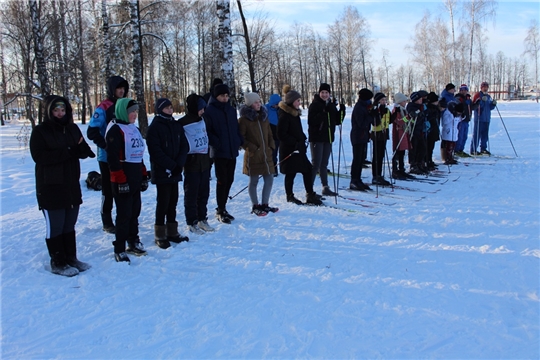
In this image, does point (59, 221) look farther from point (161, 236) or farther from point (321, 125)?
point (321, 125)

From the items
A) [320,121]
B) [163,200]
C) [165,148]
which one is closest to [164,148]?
[165,148]

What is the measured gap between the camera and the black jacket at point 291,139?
6383mm

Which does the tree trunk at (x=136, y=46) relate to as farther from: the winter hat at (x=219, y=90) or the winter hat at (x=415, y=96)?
the winter hat at (x=415, y=96)

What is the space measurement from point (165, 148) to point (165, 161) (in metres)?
0.20

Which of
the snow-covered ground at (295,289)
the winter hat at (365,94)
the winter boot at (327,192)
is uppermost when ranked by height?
the winter hat at (365,94)

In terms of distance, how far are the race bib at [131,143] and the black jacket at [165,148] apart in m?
0.27

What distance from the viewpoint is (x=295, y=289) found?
139 inches

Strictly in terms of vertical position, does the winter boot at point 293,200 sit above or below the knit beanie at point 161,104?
below

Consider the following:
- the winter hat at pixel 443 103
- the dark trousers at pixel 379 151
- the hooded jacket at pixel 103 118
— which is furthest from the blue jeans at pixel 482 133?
the hooded jacket at pixel 103 118

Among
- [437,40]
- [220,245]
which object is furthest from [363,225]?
[437,40]

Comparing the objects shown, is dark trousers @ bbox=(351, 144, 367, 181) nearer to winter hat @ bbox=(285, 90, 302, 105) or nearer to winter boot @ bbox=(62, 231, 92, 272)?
winter hat @ bbox=(285, 90, 302, 105)

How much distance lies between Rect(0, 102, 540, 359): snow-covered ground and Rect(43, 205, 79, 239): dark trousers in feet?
1.42

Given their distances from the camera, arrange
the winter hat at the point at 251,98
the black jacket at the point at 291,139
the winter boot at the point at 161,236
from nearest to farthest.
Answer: the winter boot at the point at 161,236, the winter hat at the point at 251,98, the black jacket at the point at 291,139

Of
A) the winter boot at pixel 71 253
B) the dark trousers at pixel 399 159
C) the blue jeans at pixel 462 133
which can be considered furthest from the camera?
the blue jeans at pixel 462 133
